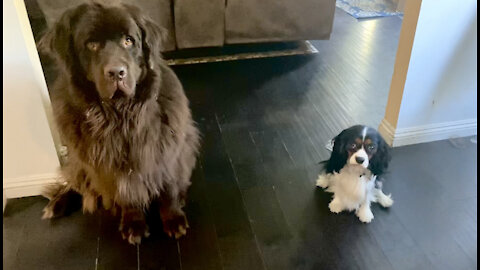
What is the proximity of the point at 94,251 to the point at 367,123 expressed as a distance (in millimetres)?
1678

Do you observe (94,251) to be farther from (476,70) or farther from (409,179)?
(476,70)

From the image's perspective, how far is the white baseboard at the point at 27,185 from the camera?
6.20 feet

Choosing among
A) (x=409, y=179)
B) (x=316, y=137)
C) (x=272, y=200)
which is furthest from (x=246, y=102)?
→ (x=409, y=179)

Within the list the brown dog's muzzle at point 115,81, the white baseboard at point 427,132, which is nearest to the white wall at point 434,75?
the white baseboard at point 427,132

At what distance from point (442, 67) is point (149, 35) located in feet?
4.81

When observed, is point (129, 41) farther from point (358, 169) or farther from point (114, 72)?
point (358, 169)

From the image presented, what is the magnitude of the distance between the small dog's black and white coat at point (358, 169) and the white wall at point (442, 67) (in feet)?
1.72

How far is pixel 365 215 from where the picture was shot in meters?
1.83

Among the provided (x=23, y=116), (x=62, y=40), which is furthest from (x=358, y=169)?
(x=23, y=116)

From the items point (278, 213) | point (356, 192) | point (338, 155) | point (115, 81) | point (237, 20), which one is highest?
point (115, 81)

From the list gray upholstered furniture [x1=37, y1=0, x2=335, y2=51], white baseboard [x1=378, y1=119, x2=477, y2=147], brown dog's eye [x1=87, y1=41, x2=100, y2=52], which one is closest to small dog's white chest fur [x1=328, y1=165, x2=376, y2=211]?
white baseboard [x1=378, y1=119, x2=477, y2=147]

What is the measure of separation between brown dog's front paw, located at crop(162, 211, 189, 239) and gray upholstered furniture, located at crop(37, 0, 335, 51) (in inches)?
67.1

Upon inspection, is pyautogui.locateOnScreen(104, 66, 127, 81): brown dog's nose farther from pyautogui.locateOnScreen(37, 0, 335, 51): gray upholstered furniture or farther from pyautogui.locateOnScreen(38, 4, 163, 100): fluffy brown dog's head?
pyautogui.locateOnScreen(37, 0, 335, 51): gray upholstered furniture

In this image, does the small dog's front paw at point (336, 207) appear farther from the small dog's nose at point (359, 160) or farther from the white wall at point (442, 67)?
the white wall at point (442, 67)
